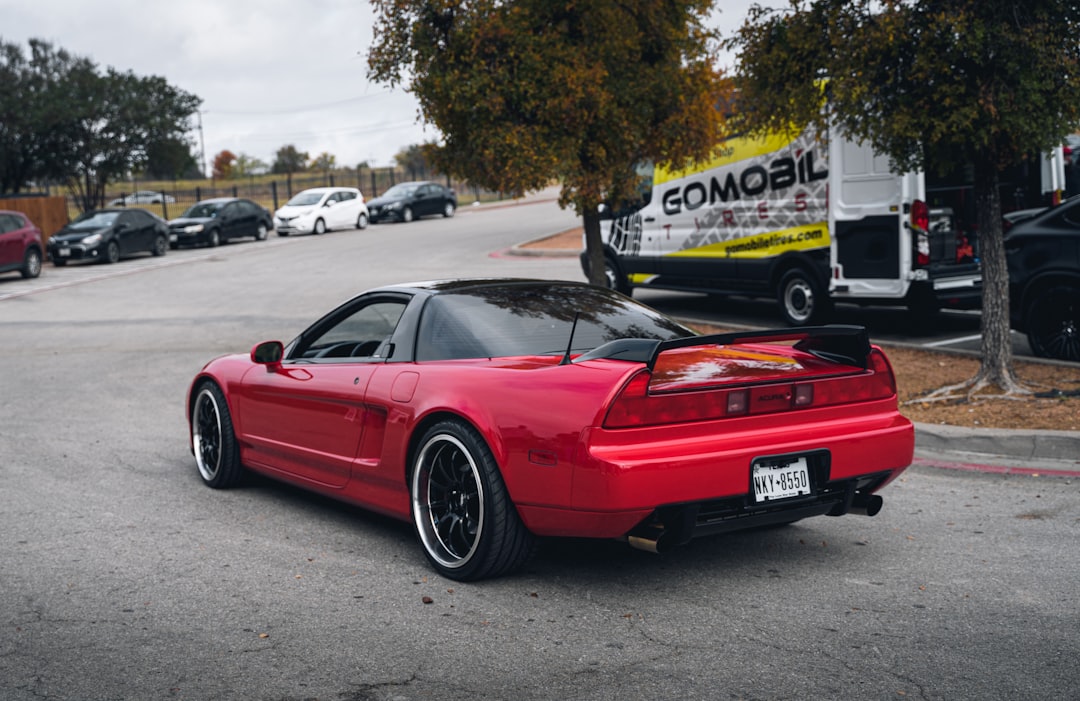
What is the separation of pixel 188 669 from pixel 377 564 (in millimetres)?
1394

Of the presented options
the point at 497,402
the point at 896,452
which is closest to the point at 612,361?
the point at 497,402

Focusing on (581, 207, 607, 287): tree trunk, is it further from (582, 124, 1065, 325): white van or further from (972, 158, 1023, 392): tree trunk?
(972, 158, 1023, 392): tree trunk

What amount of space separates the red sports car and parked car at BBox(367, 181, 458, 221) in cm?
3552

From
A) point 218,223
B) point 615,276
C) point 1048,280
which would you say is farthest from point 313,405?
point 218,223

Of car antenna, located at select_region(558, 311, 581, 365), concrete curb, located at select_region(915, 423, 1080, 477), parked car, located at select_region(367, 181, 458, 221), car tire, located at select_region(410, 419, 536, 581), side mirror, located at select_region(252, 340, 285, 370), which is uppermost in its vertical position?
parked car, located at select_region(367, 181, 458, 221)

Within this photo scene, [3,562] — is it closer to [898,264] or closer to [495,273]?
[898,264]

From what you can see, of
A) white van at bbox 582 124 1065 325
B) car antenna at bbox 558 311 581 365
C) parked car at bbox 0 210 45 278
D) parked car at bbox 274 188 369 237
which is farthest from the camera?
parked car at bbox 274 188 369 237

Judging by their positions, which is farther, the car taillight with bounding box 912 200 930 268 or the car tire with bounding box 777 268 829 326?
the car tire with bounding box 777 268 829 326

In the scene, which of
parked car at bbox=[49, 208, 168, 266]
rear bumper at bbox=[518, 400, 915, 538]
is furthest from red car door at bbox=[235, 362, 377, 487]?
parked car at bbox=[49, 208, 168, 266]

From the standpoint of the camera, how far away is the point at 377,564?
5383 mm

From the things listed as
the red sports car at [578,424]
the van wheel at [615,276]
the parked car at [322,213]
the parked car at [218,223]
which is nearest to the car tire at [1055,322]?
the red sports car at [578,424]

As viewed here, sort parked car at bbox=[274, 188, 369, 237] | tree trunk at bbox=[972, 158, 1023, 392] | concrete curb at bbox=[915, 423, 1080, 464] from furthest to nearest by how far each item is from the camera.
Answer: parked car at bbox=[274, 188, 369, 237], tree trunk at bbox=[972, 158, 1023, 392], concrete curb at bbox=[915, 423, 1080, 464]

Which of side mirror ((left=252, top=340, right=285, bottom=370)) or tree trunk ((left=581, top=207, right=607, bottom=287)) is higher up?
tree trunk ((left=581, top=207, right=607, bottom=287))

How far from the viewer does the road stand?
3920 mm
